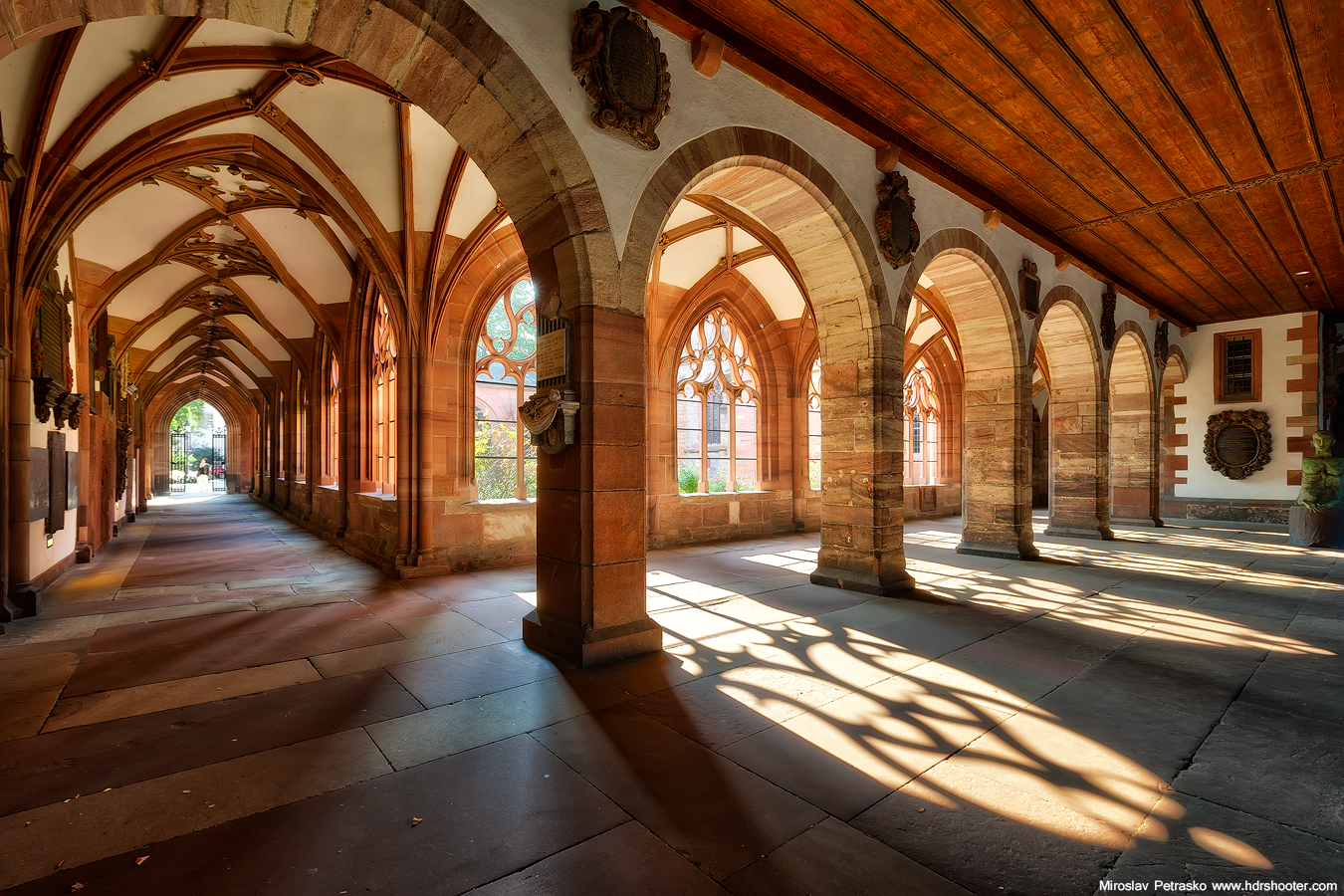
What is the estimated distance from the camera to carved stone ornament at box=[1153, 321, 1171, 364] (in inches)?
397

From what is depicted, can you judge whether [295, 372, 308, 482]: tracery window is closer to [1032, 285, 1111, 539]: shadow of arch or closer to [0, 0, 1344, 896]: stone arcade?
[0, 0, 1344, 896]: stone arcade

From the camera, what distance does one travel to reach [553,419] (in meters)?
3.12

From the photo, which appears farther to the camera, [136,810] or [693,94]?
[693,94]

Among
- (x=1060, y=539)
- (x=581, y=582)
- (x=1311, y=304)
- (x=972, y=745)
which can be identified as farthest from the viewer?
(x=1311, y=304)

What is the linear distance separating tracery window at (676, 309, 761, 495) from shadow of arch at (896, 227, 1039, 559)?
356 centimetres

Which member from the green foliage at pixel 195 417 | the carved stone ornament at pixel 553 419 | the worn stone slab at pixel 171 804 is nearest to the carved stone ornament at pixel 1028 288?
the carved stone ornament at pixel 553 419

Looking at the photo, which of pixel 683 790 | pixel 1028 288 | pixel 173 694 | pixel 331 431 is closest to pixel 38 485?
pixel 173 694

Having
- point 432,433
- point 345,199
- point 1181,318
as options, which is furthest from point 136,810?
point 1181,318

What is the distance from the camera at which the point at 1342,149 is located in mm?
5070

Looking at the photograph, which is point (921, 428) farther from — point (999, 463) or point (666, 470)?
point (666, 470)

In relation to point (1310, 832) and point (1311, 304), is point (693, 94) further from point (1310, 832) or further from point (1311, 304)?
point (1311, 304)

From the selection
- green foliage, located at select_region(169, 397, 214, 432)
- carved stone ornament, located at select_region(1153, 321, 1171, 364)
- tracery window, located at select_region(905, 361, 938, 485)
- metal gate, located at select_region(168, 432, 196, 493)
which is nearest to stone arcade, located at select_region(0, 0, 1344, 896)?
carved stone ornament, located at select_region(1153, 321, 1171, 364)

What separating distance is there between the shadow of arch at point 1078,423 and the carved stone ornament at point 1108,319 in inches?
13.0

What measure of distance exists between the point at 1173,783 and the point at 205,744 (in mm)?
3346
